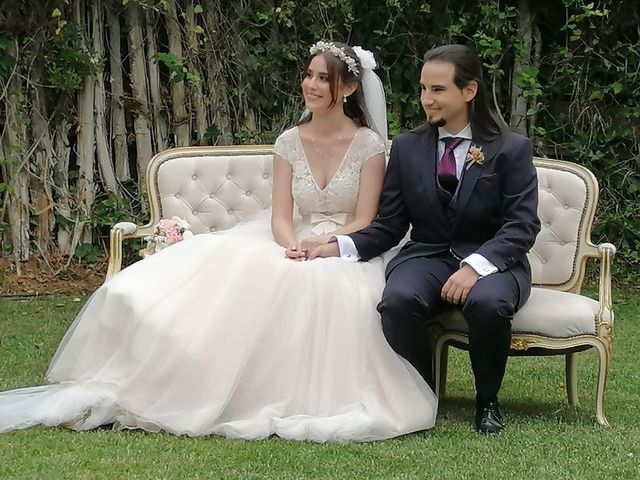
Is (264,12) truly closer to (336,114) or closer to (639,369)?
(336,114)

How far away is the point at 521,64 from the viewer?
24.6 feet

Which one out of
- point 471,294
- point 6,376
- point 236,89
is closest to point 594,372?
point 471,294

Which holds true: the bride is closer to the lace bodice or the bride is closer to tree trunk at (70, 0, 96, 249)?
the lace bodice

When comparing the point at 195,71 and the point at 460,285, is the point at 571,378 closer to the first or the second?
the point at 460,285

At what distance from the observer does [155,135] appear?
7.57 metres

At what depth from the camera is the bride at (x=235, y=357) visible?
3.85 m

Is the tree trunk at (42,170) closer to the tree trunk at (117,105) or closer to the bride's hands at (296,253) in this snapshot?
the tree trunk at (117,105)

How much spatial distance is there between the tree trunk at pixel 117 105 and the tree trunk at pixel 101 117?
0.05 metres

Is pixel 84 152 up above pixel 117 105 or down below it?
below

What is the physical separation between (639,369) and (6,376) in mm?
3139

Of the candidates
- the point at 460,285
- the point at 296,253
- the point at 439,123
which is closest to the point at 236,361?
the point at 296,253

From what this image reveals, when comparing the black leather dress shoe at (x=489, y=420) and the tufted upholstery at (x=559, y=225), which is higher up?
the tufted upholstery at (x=559, y=225)

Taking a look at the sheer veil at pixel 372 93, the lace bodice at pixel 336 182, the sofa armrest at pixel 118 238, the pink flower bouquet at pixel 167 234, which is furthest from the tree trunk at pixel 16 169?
the sheer veil at pixel 372 93

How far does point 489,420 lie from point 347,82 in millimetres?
1652
